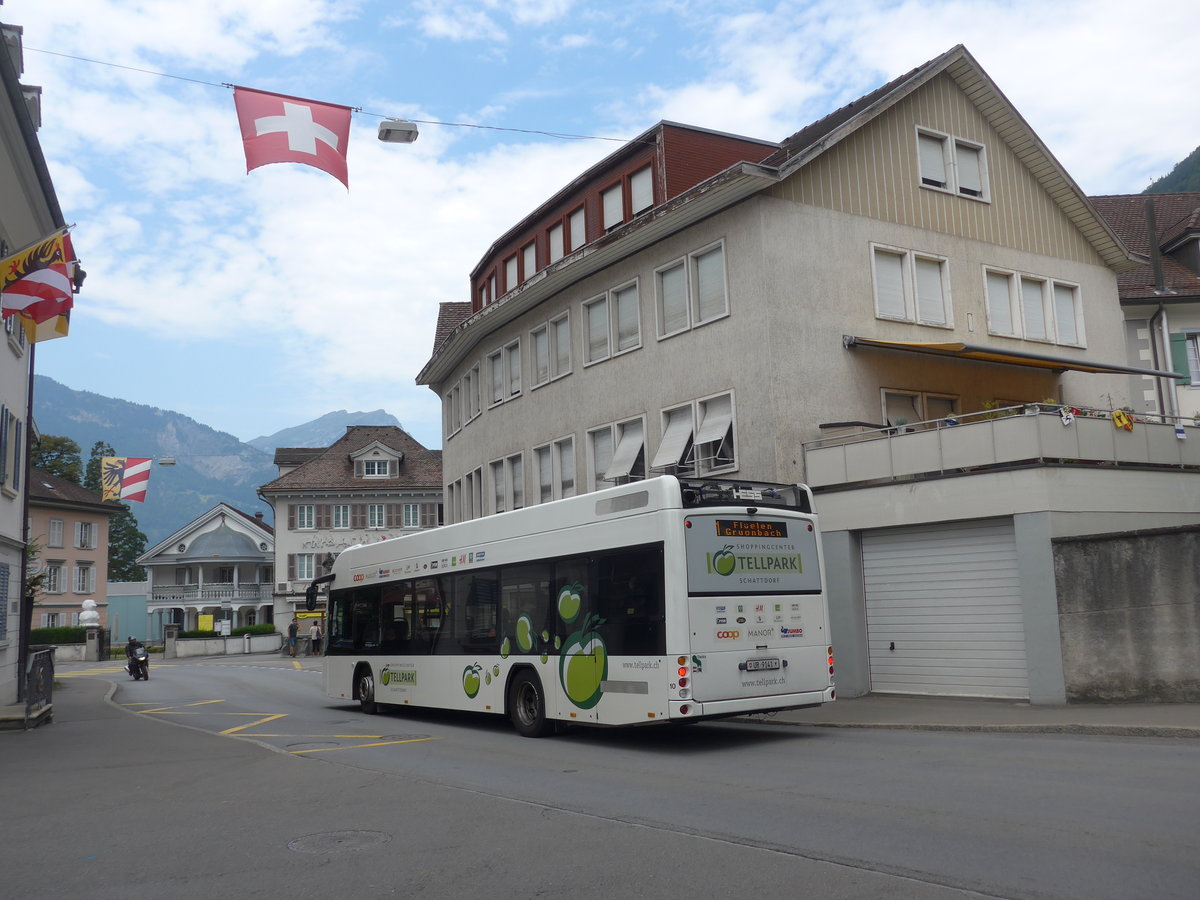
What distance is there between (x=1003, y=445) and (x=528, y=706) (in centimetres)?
825

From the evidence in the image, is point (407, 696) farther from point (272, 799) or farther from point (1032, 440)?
point (1032, 440)

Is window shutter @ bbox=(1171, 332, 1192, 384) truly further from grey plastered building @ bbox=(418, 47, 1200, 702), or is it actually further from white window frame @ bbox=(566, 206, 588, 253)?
white window frame @ bbox=(566, 206, 588, 253)

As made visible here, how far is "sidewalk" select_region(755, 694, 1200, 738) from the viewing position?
1326cm

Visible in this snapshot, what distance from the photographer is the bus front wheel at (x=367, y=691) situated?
70.0 ft

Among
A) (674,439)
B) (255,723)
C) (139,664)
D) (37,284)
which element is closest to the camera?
(37,284)

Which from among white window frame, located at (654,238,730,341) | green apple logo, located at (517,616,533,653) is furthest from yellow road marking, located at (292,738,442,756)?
white window frame, located at (654,238,730,341)

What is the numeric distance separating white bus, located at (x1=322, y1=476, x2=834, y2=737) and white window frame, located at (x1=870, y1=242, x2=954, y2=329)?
30.8ft

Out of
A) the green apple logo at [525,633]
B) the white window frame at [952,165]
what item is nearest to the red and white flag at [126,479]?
the green apple logo at [525,633]

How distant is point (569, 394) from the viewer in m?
28.2

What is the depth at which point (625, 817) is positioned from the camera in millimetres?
8953

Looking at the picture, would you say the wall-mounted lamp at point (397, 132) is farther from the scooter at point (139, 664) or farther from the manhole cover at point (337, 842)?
the scooter at point (139, 664)

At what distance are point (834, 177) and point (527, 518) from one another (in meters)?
10.9

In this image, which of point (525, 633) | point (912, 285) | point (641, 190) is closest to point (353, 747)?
point (525, 633)

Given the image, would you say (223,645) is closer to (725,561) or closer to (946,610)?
(946,610)
